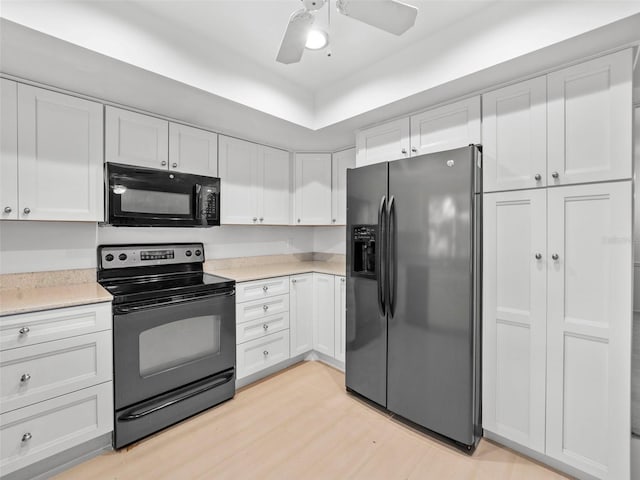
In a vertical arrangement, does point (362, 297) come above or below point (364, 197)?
below

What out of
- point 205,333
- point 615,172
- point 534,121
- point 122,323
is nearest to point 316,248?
point 205,333

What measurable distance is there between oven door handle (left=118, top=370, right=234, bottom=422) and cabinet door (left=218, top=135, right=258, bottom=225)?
131 cm

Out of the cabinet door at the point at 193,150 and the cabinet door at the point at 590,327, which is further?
the cabinet door at the point at 193,150

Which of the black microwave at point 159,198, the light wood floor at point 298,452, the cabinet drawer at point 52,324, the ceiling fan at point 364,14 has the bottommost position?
the light wood floor at point 298,452

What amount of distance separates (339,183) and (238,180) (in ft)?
3.45

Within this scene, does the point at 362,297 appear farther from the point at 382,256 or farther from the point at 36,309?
the point at 36,309

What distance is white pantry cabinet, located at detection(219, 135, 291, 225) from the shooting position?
110 inches

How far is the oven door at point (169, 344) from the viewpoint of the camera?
72.1 inches

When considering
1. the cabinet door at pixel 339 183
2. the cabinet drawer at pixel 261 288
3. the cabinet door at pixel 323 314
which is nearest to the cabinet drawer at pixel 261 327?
the cabinet drawer at pixel 261 288

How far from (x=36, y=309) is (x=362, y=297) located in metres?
1.90

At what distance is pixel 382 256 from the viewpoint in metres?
2.11

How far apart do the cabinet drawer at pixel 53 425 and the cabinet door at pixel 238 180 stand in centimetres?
156

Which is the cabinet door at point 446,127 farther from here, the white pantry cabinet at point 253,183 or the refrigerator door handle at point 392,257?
the white pantry cabinet at point 253,183

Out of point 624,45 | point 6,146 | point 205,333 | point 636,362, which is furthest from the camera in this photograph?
point 205,333
